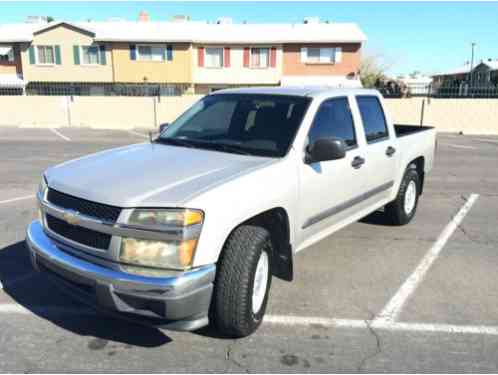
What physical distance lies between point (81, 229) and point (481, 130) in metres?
21.9

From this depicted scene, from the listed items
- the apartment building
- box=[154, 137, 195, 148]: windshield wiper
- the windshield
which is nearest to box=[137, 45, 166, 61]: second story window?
the apartment building

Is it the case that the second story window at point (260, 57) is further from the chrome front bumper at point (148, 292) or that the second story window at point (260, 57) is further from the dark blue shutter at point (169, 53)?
the chrome front bumper at point (148, 292)

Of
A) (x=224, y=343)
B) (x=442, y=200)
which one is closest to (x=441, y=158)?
(x=442, y=200)

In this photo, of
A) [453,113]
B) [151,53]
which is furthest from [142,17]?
[453,113]

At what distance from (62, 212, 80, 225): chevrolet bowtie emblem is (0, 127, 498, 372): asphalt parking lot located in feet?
3.08

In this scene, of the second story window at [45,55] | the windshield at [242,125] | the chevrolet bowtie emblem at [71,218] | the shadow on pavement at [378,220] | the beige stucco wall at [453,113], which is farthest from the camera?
the second story window at [45,55]

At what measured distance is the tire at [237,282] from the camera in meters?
2.99

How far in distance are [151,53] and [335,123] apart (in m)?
32.6

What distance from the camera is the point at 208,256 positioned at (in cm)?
282

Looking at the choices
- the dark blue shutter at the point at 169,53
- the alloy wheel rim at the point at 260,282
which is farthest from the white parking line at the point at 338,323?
the dark blue shutter at the point at 169,53

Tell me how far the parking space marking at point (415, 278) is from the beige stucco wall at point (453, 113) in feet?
52.3

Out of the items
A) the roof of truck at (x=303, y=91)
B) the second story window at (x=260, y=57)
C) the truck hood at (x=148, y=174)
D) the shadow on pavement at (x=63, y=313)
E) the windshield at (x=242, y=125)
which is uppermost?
the second story window at (x=260, y=57)

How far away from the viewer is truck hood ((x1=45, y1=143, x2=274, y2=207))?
112 inches

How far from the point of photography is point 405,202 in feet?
19.5
